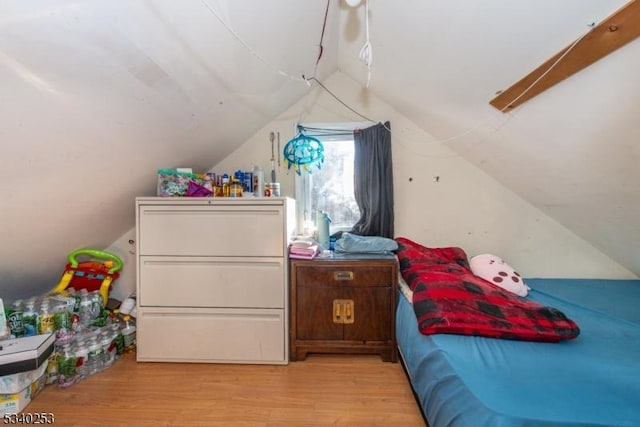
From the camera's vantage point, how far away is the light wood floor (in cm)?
131

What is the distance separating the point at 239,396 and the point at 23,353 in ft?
3.52

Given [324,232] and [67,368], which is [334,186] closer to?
[324,232]

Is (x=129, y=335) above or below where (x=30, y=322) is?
below

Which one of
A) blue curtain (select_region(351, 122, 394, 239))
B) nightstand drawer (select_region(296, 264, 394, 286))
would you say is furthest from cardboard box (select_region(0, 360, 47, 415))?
blue curtain (select_region(351, 122, 394, 239))

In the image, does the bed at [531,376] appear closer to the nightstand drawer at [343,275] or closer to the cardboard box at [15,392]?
the nightstand drawer at [343,275]

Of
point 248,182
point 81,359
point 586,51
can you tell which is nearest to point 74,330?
point 81,359

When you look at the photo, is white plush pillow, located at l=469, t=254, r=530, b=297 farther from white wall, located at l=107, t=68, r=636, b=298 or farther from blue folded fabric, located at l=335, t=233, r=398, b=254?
blue folded fabric, located at l=335, t=233, r=398, b=254

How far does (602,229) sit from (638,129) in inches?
46.5

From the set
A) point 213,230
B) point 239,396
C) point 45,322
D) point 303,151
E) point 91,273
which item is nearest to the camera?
point 239,396

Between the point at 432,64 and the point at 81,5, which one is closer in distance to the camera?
the point at 81,5

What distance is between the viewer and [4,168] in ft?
→ 3.33

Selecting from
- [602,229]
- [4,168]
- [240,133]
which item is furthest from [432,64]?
[4,168]

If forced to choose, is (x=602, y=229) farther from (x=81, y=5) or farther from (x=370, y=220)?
(x=81, y=5)

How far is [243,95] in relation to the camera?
164cm
